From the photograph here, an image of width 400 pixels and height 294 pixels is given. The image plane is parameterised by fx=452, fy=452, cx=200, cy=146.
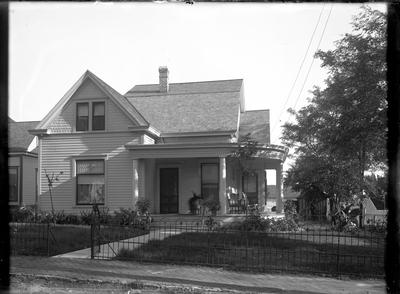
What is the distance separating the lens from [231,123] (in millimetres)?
→ 20938

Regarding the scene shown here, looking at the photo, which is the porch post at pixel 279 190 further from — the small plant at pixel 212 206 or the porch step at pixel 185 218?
the small plant at pixel 212 206

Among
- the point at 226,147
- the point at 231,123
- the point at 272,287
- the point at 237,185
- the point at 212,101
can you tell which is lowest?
the point at 272,287

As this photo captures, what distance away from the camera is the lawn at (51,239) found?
11.2m

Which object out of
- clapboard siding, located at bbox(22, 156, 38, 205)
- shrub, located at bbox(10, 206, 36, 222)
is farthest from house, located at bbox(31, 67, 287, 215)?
clapboard siding, located at bbox(22, 156, 38, 205)

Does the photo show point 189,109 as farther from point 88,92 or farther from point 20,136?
point 20,136

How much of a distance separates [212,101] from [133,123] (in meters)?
5.14

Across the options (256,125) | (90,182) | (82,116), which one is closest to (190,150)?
(90,182)

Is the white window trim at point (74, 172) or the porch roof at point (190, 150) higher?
the porch roof at point (190, 150)

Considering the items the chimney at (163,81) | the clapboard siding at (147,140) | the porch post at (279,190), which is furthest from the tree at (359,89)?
the chimney at (163,81)

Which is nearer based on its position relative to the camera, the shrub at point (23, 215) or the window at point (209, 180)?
the shrub at point (23, 215)

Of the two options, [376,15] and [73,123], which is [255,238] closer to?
[376,15]

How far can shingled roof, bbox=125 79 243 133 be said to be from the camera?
21344 millimetres

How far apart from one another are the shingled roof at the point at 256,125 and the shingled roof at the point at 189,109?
1.70 meters

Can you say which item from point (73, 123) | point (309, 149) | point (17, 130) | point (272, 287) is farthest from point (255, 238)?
point (17, 130)
